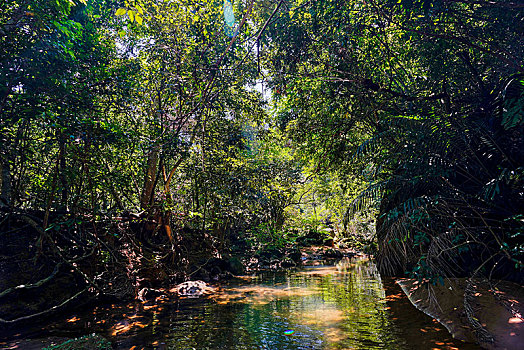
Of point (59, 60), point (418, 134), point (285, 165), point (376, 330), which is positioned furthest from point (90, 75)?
point (285, 165)

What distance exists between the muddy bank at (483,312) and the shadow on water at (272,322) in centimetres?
26

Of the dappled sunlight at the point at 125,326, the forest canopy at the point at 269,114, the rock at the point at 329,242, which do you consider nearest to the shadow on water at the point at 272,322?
the dappled sunlight at the point at 125,326

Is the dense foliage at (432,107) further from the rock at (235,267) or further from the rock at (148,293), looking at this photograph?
the rock at (235,267)

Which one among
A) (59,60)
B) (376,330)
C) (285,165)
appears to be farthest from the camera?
(285,165)

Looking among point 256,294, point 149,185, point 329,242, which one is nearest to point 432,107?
point 256,294

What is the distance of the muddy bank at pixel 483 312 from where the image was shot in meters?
4.38

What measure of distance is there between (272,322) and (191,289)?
13.6 ft

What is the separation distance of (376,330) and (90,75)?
823cm

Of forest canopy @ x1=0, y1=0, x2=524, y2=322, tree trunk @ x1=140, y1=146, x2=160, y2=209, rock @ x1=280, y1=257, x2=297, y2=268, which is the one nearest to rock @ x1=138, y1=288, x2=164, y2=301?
forest canopy @ x1=0, y1=0, x2=524, y2=322

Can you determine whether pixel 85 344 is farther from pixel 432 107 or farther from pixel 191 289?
pixel 432 107

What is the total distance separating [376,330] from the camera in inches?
213

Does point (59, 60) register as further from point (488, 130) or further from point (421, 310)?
point (421, 310)

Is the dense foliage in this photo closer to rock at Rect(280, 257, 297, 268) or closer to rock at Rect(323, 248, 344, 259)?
rock at Rect(280, 257, 297, 268)

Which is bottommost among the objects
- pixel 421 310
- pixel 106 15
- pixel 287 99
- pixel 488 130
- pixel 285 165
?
pixel 421 310
